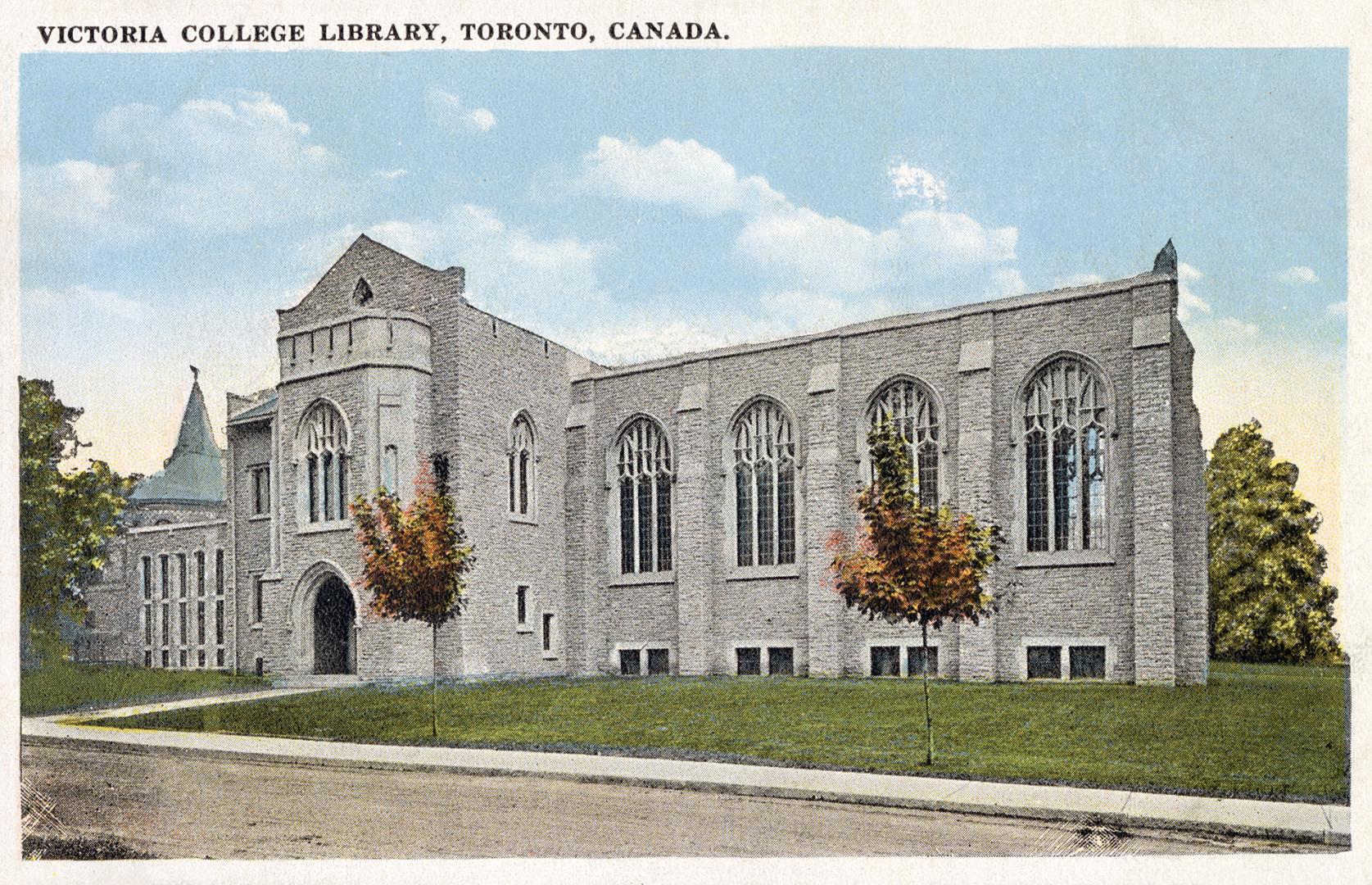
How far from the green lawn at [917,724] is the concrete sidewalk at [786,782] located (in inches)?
12.5

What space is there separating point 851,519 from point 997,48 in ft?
22.6

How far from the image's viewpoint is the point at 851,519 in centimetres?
1650

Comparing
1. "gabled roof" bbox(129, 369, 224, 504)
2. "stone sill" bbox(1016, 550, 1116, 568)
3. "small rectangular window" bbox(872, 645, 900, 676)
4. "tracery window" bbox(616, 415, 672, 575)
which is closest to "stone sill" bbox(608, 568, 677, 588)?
"tracery window" bbox(616, 415, 672, 575)

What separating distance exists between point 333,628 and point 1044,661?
35.8ft

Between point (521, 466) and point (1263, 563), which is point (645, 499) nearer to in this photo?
point (521, 466)

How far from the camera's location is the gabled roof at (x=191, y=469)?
14.0m

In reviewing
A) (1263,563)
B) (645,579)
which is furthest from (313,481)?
(1263,563)

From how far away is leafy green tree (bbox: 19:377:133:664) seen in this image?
41.8ft

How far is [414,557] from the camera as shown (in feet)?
54.5

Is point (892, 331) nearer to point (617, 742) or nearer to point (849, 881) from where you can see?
point (617, 742)

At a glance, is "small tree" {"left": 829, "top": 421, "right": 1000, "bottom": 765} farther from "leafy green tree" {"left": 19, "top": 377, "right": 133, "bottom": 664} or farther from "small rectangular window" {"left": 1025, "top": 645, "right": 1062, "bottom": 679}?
"leafy green tree" {"left": 19, "top": 377, "right": 133, "bottom": 664}

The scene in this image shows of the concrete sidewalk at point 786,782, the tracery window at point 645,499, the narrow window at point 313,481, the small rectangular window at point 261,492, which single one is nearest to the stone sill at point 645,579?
the tracery window at point 645,499

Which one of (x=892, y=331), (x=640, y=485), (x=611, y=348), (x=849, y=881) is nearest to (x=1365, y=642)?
(x=849, y=881)

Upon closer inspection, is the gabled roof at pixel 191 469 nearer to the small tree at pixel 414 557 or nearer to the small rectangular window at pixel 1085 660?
the small tree at pixel 414 557
